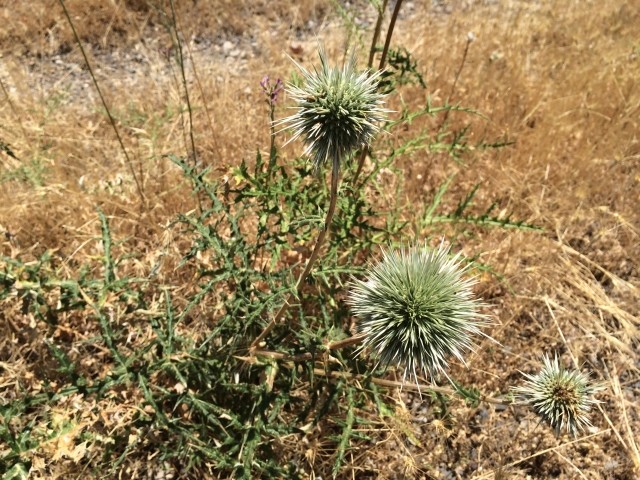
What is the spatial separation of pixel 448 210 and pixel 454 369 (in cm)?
117

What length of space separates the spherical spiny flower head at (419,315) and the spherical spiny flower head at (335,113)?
0.44 meters

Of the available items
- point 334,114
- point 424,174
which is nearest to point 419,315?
point 334,114

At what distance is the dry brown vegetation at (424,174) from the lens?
8.68 ft

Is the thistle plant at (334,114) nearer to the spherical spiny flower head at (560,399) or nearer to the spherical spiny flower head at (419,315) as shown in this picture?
the spherical spiny flower head at (419,315)

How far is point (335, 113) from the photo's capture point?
5.24ft

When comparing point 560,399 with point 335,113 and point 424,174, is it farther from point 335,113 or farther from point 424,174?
point 424,174

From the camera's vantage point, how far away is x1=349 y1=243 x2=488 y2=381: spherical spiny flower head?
5.54 ft

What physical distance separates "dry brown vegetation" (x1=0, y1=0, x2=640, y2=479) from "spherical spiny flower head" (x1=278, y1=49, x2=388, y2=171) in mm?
838

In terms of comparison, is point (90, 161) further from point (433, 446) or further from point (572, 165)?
point (572, 165)

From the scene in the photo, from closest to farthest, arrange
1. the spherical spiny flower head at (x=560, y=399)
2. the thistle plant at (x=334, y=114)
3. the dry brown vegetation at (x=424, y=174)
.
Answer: the thistle plant at (x=334, y=114)
the spherical spiny flower head at (x=560, y=399)
the dry brown vegetation at (x=424, y=174)

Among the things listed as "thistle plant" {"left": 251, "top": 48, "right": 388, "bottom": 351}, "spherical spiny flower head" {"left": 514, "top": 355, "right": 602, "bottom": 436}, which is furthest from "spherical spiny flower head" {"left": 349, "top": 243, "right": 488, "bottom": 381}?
"spherical spiny flower head" {"left": 514, "top": 355, "right": 602, "bottom": 436}

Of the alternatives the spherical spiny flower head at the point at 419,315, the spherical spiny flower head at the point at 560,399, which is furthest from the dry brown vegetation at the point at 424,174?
the spherical spiny flower head at the point at 419,315

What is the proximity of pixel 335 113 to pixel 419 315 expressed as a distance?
2.25 feet


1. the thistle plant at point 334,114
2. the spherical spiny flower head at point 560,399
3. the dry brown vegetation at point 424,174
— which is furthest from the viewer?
the dry brown vegetation at point 424,174
